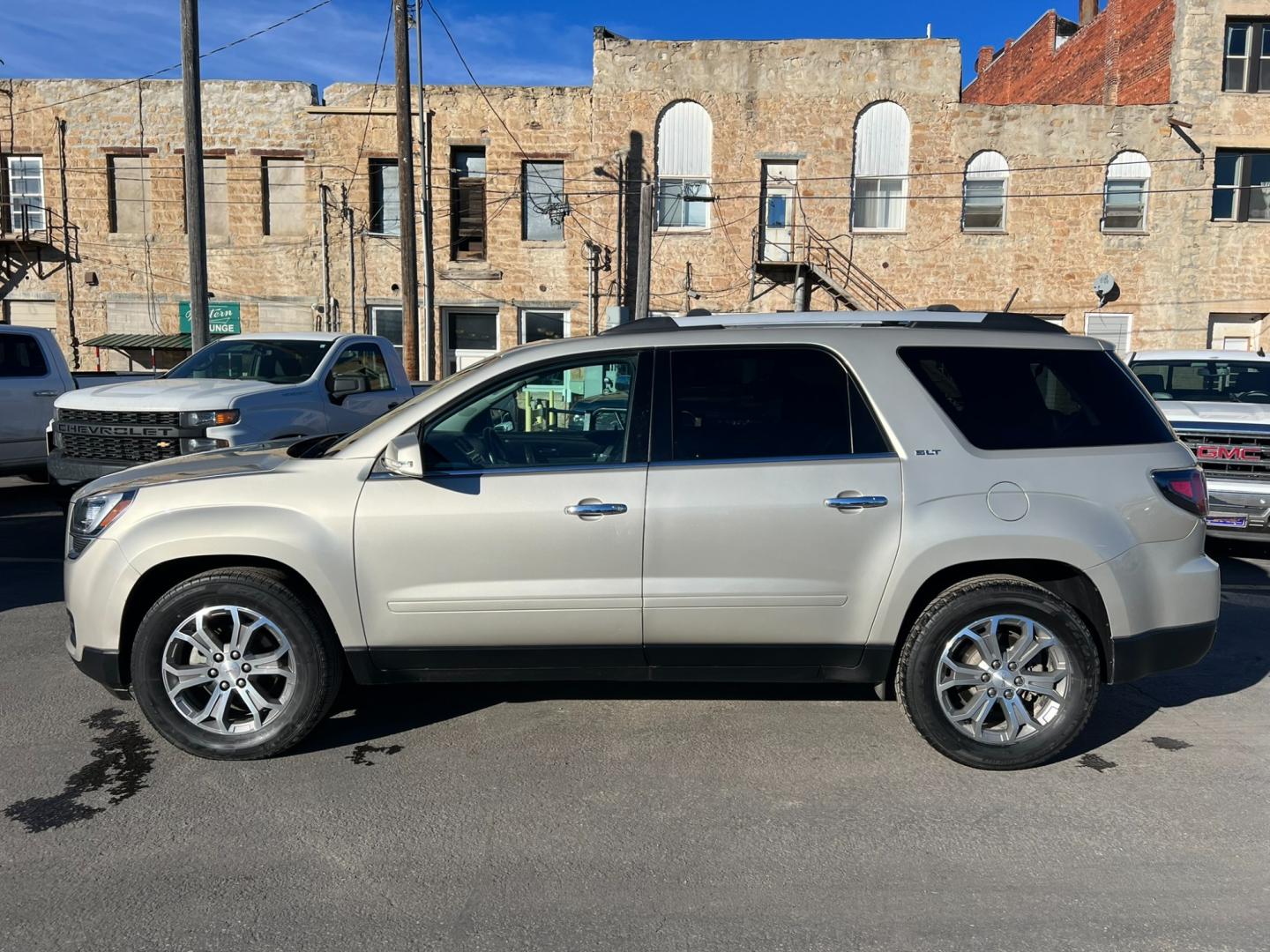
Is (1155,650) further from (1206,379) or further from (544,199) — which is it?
(544,199)

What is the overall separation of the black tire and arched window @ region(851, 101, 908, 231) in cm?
1972

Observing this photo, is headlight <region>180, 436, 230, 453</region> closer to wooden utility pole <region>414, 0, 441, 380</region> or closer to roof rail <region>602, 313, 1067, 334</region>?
roof rail <region>602, 313, 1067, 334</region>

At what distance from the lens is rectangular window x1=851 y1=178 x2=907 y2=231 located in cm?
2183

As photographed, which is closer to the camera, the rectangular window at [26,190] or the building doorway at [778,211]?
the building doorway at [778,211]

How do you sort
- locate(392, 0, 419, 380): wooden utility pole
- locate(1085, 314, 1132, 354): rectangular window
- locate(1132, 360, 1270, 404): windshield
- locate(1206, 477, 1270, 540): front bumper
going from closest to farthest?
locate(1206, 477, 1270, 540): front bumper
locate(1132, 360, 1270, 404): windshield
locate(392, 0, 419, 380): wooden utility pole
locate(1085, 314, 1132, 354): rectangular window

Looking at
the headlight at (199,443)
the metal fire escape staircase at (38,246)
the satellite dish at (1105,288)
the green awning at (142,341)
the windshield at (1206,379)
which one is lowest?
the headlight at (199,443)

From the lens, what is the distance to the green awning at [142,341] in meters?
22.7

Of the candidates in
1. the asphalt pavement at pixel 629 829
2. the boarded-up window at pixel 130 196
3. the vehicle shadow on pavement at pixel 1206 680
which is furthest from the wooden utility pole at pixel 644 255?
the asphalt pavement at pixel 629 829

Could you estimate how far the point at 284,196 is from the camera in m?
22.6

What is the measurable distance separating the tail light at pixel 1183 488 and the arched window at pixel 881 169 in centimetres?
1934

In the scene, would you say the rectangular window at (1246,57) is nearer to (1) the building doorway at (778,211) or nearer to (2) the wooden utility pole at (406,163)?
(1) the building doorway at (778,211)

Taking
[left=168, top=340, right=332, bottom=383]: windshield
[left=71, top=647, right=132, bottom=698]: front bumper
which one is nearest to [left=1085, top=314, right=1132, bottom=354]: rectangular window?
[left=168, top=340, right=332, bottom=383]: windshield

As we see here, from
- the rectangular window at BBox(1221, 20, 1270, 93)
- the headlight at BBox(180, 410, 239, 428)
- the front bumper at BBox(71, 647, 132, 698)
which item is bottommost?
the front bumper at BBox(71, 647, 132, 698)

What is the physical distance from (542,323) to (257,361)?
13.5 metres
